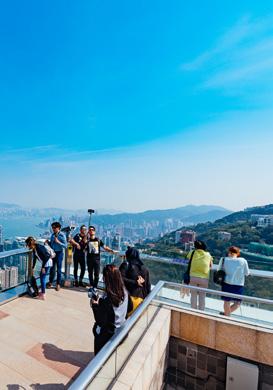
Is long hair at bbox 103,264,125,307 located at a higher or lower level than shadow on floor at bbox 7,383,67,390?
higher

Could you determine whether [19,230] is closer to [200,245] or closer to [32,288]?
[32,288]

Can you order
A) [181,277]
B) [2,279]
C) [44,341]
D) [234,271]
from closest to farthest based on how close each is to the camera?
[44,341] < [234,271] < [2,279] < [181,277]

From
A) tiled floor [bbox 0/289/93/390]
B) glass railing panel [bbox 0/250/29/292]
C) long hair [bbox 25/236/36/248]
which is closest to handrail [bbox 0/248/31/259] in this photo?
glass railing panel [bbox 0/250/29/292]

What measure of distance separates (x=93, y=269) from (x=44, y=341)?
2.22 metres

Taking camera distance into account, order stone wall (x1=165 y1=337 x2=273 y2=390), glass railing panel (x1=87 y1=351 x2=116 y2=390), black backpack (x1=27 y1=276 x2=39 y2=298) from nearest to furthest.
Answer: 1. glass railing panel (x1=87 y1=351 x2=116 y2=390)
2. stone wall (x1=165 y1=337 x2=273 y2=390)
3. black backpack (x1=27 y1=276 x2=39 y2=298)

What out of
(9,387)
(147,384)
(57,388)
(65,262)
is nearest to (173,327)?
(147,384)

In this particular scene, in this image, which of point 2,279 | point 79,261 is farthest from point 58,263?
point 2,279

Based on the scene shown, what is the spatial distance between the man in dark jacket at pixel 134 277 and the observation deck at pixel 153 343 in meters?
Result: 0.22

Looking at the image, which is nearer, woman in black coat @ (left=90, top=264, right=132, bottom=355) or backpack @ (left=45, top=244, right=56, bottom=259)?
woman in black coat @ (left=90, top=264, right=132, bottom=355)

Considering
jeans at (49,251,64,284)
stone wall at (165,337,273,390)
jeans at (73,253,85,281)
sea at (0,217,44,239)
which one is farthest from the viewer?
sea at (0,217,44,239)

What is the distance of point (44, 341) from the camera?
3.91 metres

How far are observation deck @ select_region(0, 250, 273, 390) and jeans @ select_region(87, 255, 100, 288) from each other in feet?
2.37

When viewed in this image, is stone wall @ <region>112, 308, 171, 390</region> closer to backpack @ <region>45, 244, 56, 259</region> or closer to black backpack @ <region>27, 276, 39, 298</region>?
backpack @ <region>45, 244, 56, 259</region>

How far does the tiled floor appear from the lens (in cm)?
313
